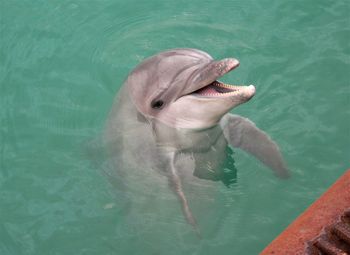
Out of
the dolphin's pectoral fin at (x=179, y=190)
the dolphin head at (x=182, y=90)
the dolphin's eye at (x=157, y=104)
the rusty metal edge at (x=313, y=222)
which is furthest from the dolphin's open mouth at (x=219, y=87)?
the rusty metal edge at (x=313, y=222)

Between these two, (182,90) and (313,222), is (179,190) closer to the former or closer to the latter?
(182,90)

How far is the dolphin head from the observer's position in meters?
6.05

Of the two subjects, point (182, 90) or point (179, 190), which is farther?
point (179, 190)

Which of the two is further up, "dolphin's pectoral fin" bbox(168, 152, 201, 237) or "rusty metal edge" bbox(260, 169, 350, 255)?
"rusty metal edge" bbox(260, 169, 350, 255)

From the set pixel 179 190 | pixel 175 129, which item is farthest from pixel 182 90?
pixel 179 190

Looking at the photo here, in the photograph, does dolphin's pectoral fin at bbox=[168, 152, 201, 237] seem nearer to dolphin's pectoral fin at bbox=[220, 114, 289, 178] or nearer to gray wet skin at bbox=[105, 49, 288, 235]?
gray wet skin at bbox=[105, 49, 288, 235]

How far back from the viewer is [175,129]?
22.8ft

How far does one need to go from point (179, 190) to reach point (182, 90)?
1.21m

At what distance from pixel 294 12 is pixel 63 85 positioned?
4.49 m

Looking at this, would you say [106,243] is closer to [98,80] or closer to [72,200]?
[72,200]

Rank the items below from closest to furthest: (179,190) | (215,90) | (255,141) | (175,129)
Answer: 1. (215,90)
2. (179,190)
3. (175,129)
4. (255,141)

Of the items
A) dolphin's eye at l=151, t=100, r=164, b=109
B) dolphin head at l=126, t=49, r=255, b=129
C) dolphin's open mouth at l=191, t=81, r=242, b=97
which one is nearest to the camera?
dolphin head at l=126, t=49, r=255, b=129

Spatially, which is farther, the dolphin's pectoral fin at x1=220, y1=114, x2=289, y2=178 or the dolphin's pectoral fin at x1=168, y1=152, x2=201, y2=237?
the dolphin's pectoral fin at x1=220, y1=114, x2=289, y2=178

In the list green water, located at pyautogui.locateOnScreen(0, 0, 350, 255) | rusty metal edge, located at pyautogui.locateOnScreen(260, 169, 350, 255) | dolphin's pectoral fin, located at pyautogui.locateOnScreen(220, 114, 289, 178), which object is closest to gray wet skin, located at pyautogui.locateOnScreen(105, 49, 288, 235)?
dolphin's pectoral fin, located at pyautogui.locateOnScreen(220, 114, 289, 178)
